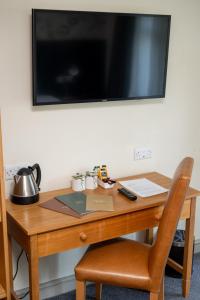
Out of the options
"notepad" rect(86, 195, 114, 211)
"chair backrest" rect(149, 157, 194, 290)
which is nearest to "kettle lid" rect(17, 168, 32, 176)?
"notepad" rect(86, 195, 114, 211)

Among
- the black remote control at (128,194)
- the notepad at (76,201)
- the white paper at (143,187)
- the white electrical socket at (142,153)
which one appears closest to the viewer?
the notepad at (76,201)

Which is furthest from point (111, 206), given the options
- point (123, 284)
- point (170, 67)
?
point (170, 67)

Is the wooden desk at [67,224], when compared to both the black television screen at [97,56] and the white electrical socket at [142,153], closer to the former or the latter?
the white electrical socket at [142,153]

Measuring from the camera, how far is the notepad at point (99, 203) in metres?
2.14

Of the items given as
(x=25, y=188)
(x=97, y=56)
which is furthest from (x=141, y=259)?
(x=97, y=56)

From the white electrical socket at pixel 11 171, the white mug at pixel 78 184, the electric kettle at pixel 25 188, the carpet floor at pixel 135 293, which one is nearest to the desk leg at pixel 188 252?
the carpet floor at pixel 135 293

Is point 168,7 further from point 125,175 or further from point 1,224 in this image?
point 1,224

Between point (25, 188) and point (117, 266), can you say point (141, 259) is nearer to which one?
point (117, 266)

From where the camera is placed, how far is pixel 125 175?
2.76 metres

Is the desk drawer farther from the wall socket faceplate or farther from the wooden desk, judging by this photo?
the wall socket faceplate

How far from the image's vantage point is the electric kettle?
2174 millimetres

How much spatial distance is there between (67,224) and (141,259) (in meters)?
0.46

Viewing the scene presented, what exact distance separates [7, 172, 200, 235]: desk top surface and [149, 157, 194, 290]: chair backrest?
0.29 meters

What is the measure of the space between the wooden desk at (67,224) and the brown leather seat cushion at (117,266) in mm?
99
